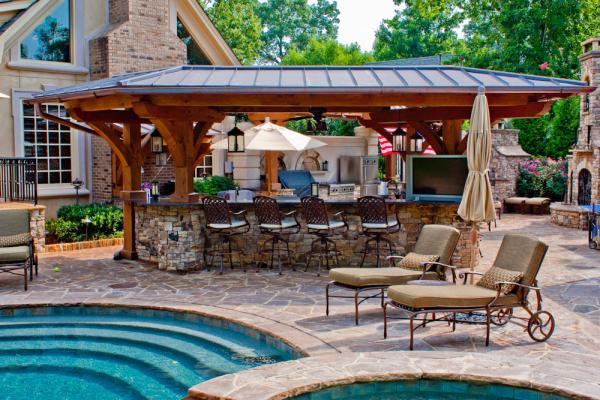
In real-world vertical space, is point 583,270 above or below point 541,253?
below

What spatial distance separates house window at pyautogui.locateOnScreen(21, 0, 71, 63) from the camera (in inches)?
674

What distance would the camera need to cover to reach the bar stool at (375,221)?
11.4 metres

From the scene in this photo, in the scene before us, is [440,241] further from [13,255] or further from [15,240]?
[15,240]

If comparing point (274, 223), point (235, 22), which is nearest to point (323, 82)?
point (274, 223)

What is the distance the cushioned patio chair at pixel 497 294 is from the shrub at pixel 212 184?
12014mm

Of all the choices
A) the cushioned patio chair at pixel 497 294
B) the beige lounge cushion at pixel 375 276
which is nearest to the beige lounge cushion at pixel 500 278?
the cushioned patio chair at pixel 497 294

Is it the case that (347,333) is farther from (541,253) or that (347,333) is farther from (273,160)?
(273,160)

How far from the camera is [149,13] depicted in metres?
18.2

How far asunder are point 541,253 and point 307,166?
1997 cm

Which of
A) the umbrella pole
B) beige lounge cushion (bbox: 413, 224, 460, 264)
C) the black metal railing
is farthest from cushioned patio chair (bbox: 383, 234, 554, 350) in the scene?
the umbrella pole

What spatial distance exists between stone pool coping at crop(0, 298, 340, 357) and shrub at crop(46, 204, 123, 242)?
6.09m

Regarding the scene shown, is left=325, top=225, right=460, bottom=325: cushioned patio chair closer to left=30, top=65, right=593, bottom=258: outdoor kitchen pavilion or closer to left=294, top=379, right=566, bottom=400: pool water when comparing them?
left=294, top=379, right=566, bottom=400: pool water

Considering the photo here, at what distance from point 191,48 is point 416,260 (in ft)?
44.3

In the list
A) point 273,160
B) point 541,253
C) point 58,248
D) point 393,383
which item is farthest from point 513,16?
Result: point 393,383
